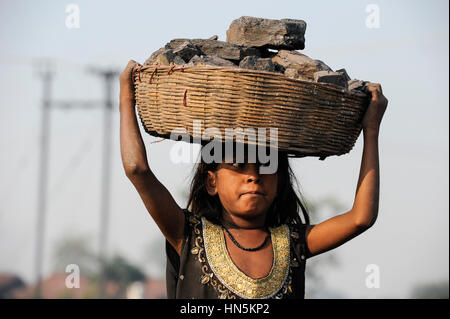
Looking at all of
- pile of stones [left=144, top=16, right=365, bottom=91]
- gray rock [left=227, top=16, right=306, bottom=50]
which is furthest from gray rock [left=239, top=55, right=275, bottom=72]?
gray rock [left=227, top=16, right=306, bottom=50]

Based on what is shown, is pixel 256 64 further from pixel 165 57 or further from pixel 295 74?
pixel 165 57

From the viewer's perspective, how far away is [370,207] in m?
4.14

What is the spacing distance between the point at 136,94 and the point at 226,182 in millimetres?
670

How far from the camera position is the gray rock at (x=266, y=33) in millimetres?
4180

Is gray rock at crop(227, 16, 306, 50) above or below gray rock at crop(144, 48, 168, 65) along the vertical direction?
above

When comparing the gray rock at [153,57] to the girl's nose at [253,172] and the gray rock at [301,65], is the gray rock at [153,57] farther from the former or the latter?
the girl's nose at [253,172]

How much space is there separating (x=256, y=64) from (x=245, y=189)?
0.71m

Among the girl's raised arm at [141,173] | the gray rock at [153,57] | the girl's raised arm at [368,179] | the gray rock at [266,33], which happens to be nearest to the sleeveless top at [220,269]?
the girl's raised arm at [141,173]

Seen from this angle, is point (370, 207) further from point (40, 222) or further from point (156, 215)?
point (40, 222)

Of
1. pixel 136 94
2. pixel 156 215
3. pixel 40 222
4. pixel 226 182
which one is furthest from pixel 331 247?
pixel 40 222

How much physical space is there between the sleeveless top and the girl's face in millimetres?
181

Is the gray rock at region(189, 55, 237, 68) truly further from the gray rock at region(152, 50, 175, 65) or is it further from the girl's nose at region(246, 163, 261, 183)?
the girl's nose at region(246, 163, 261, 183)

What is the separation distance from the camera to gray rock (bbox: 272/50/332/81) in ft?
12.8

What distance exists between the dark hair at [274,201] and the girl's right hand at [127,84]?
1.98ft
